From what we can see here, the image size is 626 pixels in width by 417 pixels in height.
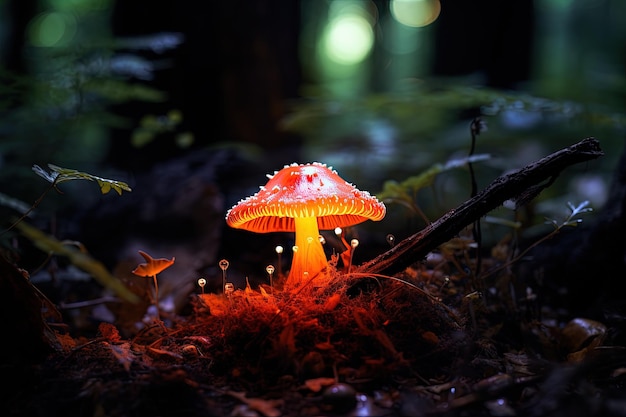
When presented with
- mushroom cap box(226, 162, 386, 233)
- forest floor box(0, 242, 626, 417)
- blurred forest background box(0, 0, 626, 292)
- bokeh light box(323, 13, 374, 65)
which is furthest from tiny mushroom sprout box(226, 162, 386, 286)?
bokeh light box(323, 13, 374, 65)

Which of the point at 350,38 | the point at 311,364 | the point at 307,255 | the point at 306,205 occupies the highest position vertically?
the point at 350,38

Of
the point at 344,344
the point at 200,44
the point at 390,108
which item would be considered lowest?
the point at 344,344

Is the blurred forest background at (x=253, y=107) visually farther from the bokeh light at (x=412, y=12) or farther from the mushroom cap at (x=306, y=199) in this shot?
the bokeh light at (x=412, y=12)

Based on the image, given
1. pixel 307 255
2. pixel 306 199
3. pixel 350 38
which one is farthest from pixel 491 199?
pixel 350 38

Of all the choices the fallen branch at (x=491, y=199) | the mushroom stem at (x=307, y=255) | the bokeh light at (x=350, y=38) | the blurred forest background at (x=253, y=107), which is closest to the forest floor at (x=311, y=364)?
the fallen branch at (x=491, y=199)

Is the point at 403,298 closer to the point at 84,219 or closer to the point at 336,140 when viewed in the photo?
the point at 84,219

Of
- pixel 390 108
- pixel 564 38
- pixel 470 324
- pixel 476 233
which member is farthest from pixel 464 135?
pixel 564 38

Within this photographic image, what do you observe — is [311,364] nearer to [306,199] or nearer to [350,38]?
[306,199]
